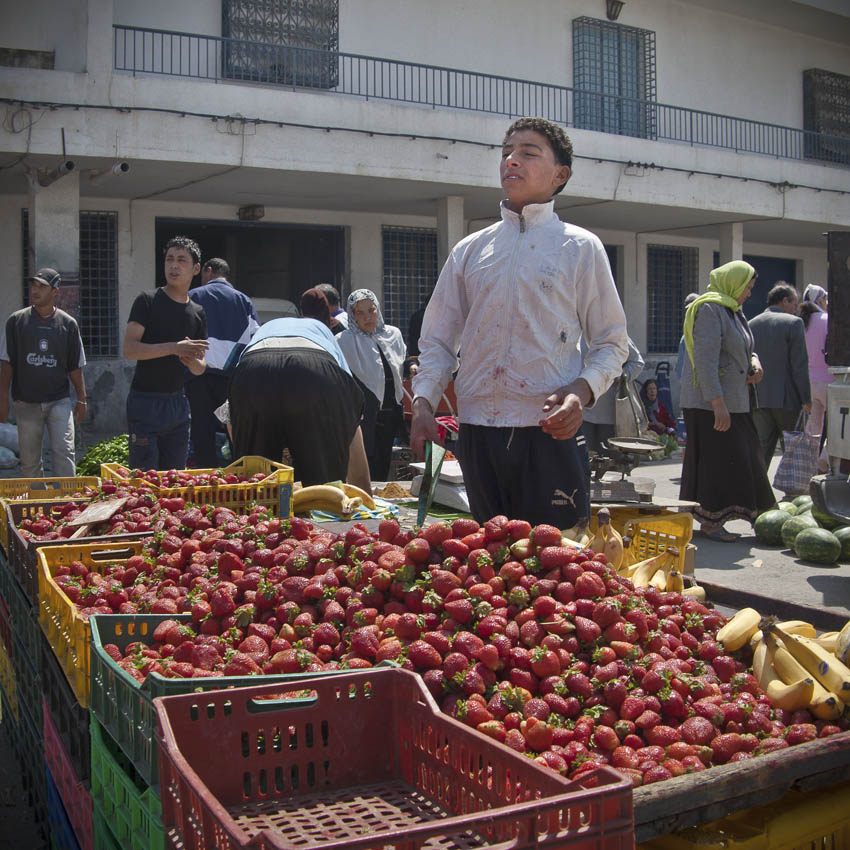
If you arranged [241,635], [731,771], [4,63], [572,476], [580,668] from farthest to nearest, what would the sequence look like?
[4,63], [572,476], [241,635], [580,668], [731,771]

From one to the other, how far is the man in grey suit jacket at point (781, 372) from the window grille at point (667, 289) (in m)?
10.9

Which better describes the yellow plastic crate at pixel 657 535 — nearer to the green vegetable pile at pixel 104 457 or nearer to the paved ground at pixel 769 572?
the paved ground at pixel 769 572

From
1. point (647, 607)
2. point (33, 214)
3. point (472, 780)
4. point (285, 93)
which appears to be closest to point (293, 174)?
point (285, 93)

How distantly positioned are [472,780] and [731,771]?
1.86ft

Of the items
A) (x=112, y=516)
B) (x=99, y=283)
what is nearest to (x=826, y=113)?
(x=99, y=283)

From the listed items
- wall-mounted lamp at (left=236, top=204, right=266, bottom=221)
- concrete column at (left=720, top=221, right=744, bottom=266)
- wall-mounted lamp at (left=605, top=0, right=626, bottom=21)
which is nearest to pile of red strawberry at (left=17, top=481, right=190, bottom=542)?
wall-mounted lamp at (left=236, top=204, right=266, bottom=221)

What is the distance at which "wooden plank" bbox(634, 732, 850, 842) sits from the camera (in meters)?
1.92

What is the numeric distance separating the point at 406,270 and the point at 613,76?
17.6 ft

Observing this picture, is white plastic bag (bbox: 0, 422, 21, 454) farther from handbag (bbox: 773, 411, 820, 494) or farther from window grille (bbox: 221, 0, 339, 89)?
handbag (bbox: 773, 411, 820, 494)

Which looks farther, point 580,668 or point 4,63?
point 4,63

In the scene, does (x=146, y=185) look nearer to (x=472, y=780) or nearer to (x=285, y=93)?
(x=285, y=93)

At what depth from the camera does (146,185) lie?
13.4 m

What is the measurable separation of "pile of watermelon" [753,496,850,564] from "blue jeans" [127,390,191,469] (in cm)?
432

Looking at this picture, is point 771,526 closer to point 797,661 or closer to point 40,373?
point 797,661
